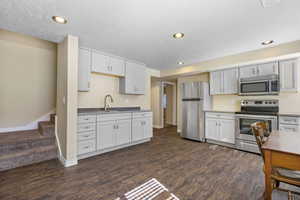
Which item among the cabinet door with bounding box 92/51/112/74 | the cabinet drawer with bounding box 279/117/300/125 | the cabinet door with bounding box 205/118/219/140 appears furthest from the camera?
the cabinet door with bounding box 205/118/219/140

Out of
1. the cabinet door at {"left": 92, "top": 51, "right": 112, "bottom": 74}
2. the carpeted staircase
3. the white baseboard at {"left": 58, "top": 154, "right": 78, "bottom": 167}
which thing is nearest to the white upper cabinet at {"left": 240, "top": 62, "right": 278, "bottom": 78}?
the cabinet door at {"left": 92, "top": 51, "right": 112, "bottom": 74}

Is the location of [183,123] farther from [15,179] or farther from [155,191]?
[15,179]

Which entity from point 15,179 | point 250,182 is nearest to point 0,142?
→ point 15,179

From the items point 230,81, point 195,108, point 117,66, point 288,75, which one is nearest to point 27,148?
point 117,66

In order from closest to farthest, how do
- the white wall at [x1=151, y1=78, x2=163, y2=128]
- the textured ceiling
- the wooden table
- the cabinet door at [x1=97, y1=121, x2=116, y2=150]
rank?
the wooden table, the textured ceiling, the cabinet door at [x1=97, y1=121, x2=116, y2=150], the white wall at [x1=151, y1=78, x2=163, y2=128]

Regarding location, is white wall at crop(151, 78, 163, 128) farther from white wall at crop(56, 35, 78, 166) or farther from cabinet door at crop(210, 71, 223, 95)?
white wall at crop(56, 35, 78, 166)

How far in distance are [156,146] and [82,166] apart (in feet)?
6.10

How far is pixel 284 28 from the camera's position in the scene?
2.33 metres

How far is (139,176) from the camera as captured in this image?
2205 mm

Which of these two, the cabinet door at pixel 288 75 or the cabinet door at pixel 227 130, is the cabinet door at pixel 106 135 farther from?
the cabinet door at pixel 288 75

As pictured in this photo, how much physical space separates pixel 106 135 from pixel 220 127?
117 inches

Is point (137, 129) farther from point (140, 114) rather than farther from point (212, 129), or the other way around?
point (212, 129)

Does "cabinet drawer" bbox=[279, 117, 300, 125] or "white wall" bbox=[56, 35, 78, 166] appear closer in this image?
"white wall" bbox=[56, 35, 78, 166]

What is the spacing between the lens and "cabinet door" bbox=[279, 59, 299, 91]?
9.70 ft
